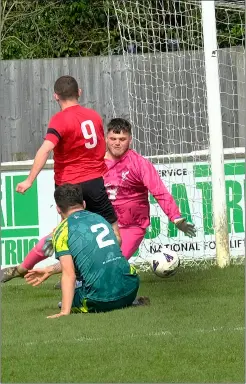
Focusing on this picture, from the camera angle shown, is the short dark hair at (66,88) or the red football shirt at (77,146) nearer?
the red football shirt at (77,146)

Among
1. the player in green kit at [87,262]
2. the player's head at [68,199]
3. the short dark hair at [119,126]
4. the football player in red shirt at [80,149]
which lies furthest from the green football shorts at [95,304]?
the short dark hair at [119,126]

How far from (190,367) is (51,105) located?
10.7 metres

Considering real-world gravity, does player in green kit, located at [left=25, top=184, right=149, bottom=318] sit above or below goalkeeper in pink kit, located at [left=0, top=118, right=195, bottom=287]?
below

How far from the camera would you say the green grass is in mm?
7082

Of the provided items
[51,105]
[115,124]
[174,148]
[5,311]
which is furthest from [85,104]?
[5,311]

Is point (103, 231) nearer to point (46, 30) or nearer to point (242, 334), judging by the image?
point (242, 334)

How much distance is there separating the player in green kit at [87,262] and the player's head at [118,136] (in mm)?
1973

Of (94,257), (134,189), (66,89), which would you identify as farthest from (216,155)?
(94,257)

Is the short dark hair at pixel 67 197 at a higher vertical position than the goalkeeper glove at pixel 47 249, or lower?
higher

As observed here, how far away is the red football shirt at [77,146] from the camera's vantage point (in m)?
10.6

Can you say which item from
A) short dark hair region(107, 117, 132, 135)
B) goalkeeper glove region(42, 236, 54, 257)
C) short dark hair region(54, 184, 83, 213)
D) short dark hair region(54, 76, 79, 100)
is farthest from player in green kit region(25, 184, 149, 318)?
short dark hair region(107, 117, 132, 135)

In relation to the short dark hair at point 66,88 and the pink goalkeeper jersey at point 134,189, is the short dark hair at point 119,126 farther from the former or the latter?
the short dark hair at point 66,88

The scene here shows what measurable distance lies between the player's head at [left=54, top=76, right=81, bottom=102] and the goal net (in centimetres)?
311

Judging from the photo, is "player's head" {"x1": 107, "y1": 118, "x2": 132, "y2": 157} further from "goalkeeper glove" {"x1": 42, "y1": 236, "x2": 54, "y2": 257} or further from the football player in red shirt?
"goalkeeper glove" {"x1": 42, "y1": 236, "x2": 54, "y2": 257}
